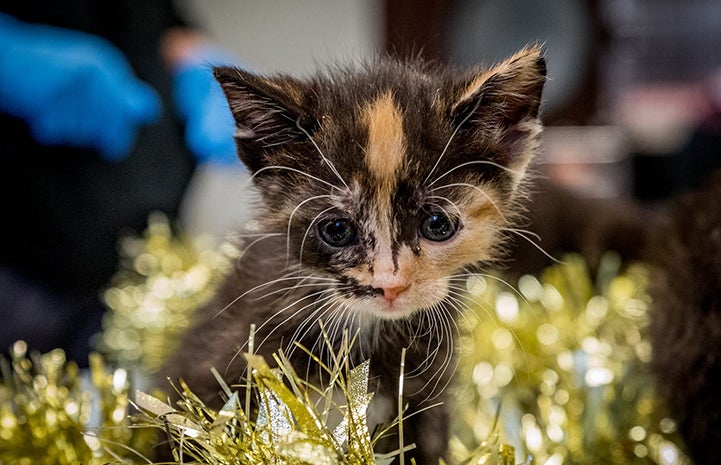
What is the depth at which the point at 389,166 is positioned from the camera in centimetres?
65

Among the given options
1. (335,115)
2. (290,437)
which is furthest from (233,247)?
(290,437)

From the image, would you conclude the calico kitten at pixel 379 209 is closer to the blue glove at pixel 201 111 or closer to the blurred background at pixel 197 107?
the blurred background at pixel 197 107

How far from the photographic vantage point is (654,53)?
255 cm

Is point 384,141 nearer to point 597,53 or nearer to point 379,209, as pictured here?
point 379,209

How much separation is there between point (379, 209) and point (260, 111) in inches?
5.8

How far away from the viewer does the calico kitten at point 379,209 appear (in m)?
0.65

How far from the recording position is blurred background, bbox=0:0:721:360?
1243 millimetres

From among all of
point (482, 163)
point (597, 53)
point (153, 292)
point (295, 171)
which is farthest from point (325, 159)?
point (597, 53)

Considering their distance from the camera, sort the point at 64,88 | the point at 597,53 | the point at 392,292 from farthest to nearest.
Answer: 1. the point at 597,53
2. the point at 64,88
3. the point at 392,292

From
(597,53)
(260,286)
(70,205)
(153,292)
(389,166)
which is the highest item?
(389,166)

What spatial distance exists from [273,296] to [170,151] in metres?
0.89

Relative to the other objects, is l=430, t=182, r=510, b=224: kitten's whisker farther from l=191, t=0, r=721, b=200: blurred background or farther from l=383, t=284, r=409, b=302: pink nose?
l=191, t=0, r=721, b=200: blurred background

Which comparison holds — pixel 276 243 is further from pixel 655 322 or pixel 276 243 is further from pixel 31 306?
pixel 31 306

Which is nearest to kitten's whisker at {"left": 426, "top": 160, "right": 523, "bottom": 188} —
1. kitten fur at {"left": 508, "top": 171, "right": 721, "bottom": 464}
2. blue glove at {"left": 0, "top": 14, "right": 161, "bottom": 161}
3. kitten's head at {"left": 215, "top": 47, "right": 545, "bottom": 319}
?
kitten's head at {"left": 215, "top": 47, "right": 545, "bottom": 319}
